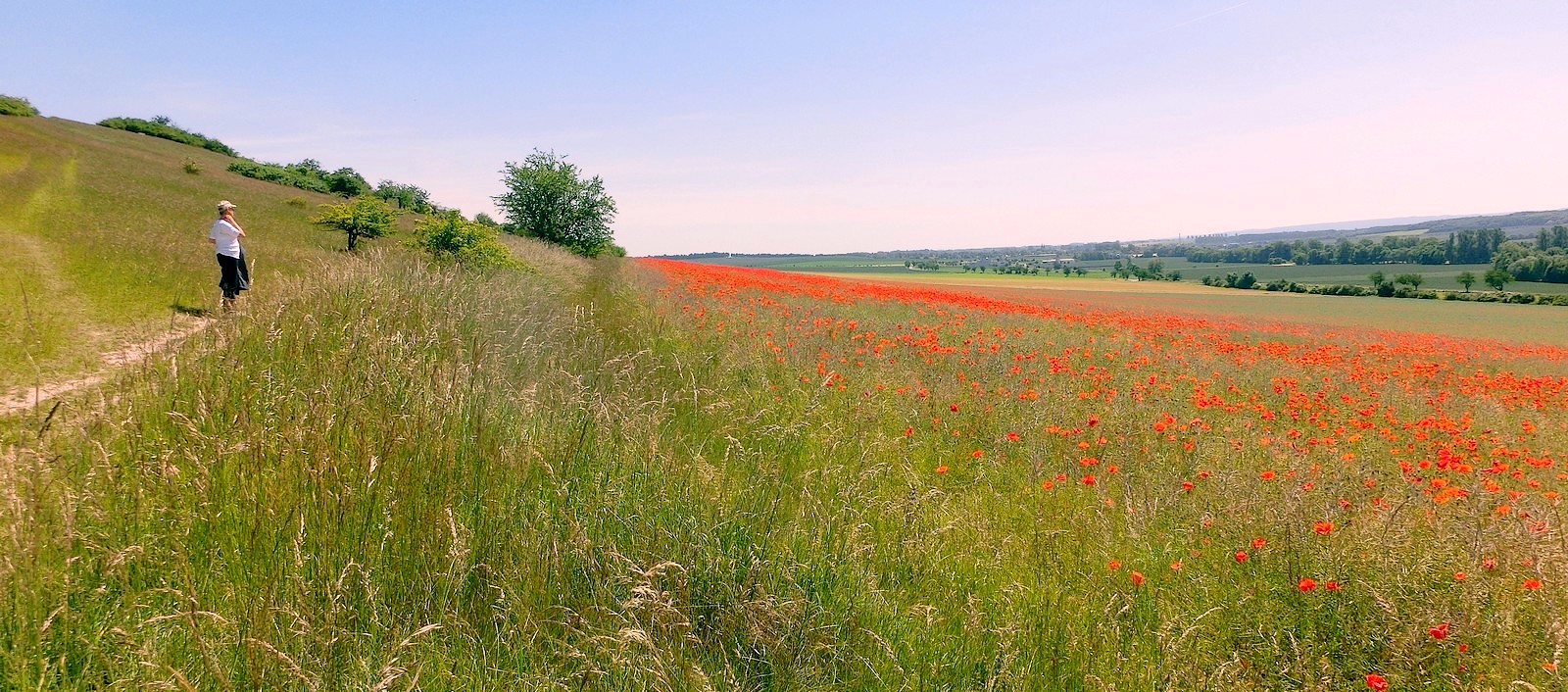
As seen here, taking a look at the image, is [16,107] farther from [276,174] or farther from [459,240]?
[459,240]

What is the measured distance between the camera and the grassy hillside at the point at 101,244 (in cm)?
788

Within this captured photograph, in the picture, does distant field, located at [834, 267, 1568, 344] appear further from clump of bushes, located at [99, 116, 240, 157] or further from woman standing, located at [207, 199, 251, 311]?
clump of bushes, located at [99, 116, 240, 157]

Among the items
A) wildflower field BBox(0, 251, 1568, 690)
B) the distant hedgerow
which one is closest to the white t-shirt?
wildflower field BBox(0, 251, 1568, 690)

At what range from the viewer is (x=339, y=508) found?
228cm

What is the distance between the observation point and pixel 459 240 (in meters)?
14.4

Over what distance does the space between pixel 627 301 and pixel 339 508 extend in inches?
402

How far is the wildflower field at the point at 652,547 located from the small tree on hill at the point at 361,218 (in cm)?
1998

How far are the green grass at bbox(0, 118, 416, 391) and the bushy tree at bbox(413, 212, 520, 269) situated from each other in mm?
2285

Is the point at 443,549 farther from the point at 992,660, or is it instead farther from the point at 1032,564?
the point at 1032,564

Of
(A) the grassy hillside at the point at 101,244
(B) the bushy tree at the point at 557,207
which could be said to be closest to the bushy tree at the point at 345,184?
(A) the grassy hillside at the point at 101,244

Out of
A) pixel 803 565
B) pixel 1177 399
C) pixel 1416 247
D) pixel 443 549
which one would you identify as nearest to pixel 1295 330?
pixel 1177 399

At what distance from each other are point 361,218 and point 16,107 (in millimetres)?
35478

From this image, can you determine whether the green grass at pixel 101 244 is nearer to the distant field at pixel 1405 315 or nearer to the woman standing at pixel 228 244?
the woman standing at pixel 228 244

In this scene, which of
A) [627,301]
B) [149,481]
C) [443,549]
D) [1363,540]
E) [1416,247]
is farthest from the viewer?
[1416,247]
